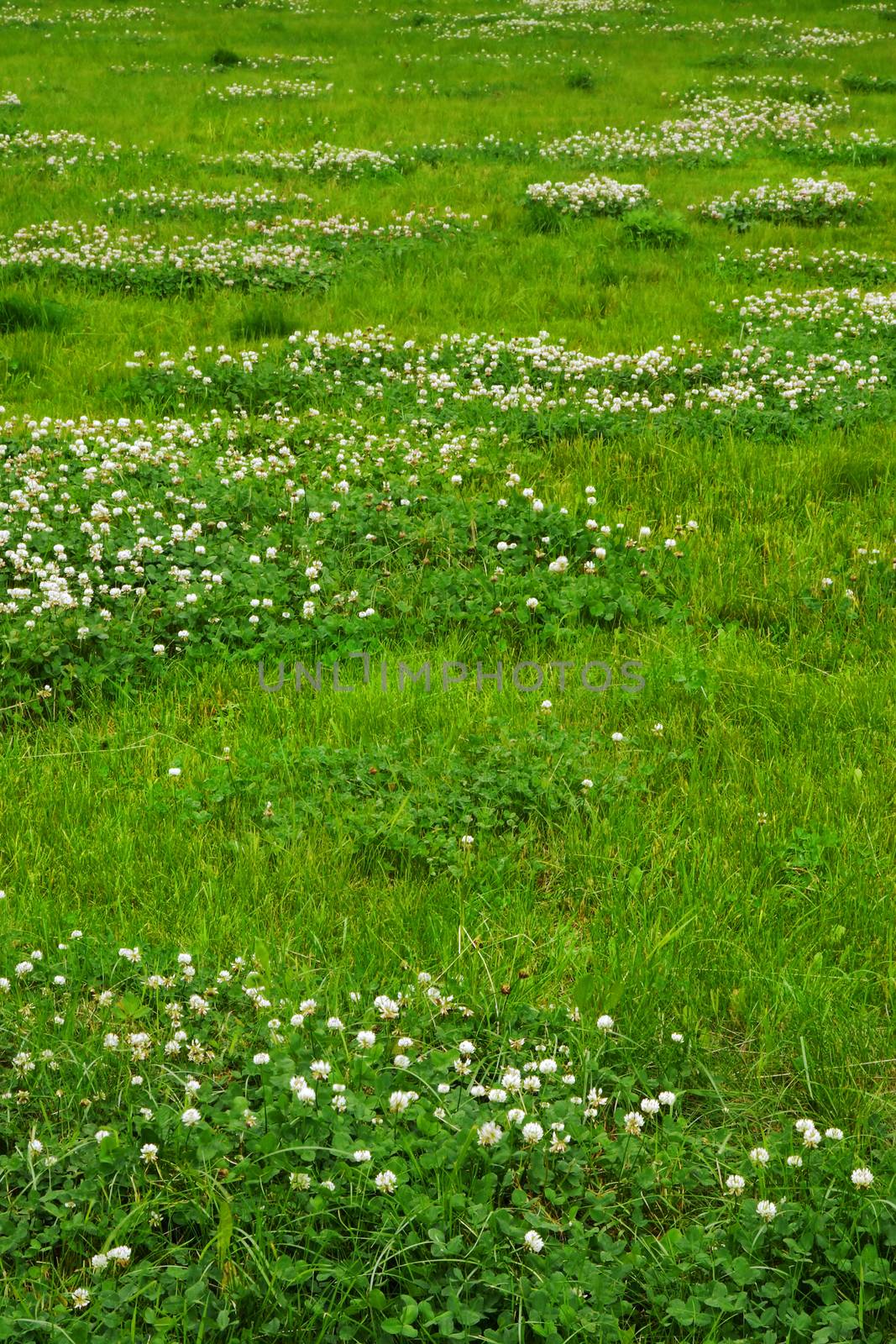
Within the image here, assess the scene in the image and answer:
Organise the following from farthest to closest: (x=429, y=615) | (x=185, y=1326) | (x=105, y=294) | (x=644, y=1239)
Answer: (x=105, y=294), (x=429, y=615), (x=644, y=1239), (x=185, y=1326)

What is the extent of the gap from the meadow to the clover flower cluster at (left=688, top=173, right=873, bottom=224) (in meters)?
1.31

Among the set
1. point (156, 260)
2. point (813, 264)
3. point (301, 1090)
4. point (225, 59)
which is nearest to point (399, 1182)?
point (301, 1090)

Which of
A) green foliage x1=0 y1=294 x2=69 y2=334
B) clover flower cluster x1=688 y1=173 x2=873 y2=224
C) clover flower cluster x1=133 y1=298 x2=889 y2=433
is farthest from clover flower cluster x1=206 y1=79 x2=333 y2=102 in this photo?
clover flower cluster x1=133 y1=298 x2=889 y2=433

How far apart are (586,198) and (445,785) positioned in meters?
11.5

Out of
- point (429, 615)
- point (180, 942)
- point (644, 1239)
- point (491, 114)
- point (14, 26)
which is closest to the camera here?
point (644, 1239)

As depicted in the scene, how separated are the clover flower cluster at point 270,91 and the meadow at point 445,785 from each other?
8.25 metres

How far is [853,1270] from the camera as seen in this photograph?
284 cm

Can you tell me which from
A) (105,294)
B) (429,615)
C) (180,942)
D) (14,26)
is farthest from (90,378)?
(14,26)

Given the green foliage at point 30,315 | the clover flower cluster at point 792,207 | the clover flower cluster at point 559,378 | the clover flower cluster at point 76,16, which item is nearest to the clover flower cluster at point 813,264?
the clover flower cluster at point 792,207

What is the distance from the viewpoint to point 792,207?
14172mm

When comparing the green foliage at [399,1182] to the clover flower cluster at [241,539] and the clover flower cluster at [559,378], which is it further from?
the clover flower cluster at [559,378]

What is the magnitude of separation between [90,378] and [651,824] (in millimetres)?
6916

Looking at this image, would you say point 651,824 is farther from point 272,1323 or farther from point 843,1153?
point 272,1323

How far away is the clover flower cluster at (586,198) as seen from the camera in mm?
13898
